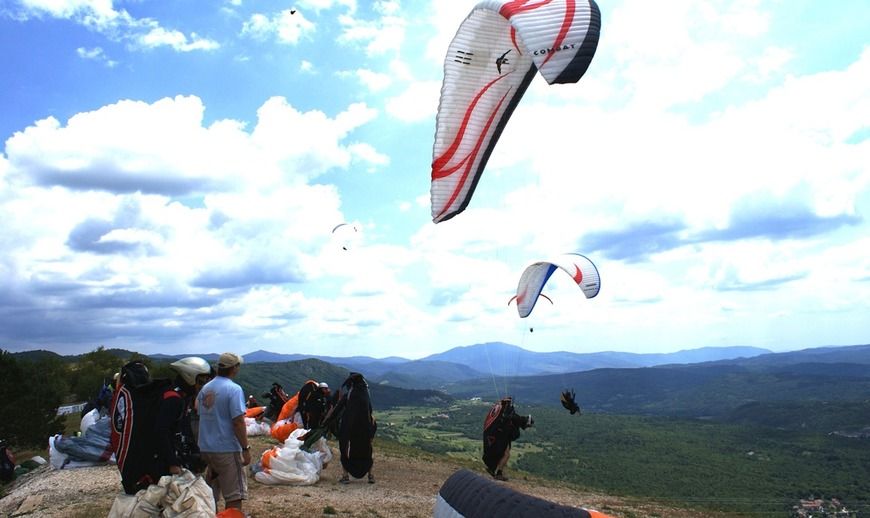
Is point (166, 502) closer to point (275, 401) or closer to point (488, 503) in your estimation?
point (488, 503)

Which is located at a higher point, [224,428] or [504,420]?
[224,428]

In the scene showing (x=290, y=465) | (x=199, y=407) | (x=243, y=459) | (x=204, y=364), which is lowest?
(x=290, y=465)

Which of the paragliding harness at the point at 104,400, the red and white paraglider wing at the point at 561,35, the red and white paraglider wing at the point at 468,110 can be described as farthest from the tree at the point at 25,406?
the red and white paraglider wing at the point at 561,35

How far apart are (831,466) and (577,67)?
11844 cm

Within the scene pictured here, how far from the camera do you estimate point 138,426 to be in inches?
204

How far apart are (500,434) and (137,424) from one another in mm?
10298

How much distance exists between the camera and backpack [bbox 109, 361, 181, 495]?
5.12 metres

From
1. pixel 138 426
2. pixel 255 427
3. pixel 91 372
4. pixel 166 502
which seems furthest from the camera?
pixel 91 372

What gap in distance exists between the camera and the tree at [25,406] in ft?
85.2

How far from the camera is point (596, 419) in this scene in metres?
148

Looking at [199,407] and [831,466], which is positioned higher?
[199,407]

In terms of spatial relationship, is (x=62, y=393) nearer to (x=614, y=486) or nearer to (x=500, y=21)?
(x=500, y=21)

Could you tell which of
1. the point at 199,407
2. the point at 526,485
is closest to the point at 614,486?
the point at 526,485

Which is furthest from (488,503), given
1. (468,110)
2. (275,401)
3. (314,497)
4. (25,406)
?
(25,406)
